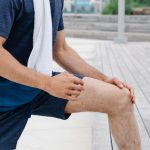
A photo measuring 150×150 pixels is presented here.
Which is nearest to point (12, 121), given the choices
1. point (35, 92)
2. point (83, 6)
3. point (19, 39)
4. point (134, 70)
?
point (35, 92)

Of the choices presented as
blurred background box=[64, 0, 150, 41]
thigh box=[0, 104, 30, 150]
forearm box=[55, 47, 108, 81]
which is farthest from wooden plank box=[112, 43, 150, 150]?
blurred background box=[64, 0, 150, 41]

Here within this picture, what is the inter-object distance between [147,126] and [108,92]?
7.69 ft

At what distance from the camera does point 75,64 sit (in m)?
2.81

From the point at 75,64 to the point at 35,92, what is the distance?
39 cm

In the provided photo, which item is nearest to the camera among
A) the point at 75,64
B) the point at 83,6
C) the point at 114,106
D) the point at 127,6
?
the point at 114,106

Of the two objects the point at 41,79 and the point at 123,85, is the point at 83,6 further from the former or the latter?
the point at 41,79

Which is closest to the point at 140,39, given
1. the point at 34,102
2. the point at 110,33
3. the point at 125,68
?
the point at 110,33

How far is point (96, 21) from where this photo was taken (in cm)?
1994

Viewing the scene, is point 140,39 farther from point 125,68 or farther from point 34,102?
point 34,102

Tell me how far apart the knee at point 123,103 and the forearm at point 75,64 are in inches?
14.0

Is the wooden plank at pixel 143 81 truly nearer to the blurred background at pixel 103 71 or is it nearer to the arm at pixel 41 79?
the blurred background at pixel 103 71

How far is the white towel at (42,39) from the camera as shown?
7.72ft

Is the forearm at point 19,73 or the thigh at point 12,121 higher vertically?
the forearm at point 19,73

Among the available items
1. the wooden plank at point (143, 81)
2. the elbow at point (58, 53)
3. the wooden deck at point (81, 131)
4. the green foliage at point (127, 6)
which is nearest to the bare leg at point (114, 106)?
the elbow at point (58, 53)
